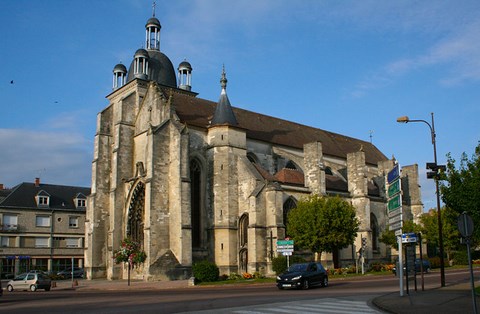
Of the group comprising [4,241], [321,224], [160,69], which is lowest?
[4,241]

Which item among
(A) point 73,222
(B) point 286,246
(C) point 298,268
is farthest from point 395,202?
(A) point 73,222

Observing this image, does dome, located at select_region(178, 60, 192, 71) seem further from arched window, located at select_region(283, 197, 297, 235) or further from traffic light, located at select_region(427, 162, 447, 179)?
traffic light, located at select_region(427, 162, 447, 179)

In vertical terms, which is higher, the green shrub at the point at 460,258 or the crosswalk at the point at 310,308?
the crosswalk at the point at 310,308

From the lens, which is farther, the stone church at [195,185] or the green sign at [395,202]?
the stone church at [195,185]

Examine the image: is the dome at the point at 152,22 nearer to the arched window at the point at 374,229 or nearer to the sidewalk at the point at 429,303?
the arched window at the point at 374,229

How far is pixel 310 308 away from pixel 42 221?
149 feet

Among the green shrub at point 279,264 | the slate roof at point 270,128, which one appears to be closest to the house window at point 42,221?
the slate roof at point 270,128

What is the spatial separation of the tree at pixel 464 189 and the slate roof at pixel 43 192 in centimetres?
4421

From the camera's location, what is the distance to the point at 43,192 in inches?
2119

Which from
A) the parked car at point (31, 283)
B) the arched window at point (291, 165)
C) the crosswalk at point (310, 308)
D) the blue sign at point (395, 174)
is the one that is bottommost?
the parked car at point (31, 283)

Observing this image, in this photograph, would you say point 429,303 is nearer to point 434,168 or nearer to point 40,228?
point 434,168

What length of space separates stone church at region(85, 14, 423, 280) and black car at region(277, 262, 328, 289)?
1046 centimetres

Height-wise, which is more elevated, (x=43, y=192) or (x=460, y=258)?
(x=43, y=192)

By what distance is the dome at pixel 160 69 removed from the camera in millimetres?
46969
